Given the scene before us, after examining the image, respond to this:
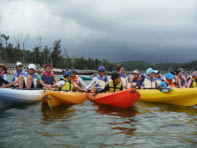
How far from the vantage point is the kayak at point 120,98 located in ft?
24.7

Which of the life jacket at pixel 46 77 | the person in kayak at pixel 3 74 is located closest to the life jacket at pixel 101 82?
the life jacket at pixel 46 77

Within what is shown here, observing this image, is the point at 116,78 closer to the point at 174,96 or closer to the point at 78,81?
the point at 174,96

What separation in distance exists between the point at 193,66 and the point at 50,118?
13881 cm

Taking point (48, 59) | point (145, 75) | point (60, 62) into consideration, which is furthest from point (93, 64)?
point (145, 75)

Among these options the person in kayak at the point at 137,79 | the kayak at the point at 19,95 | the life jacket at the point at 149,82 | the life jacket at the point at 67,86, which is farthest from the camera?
the life jacket at the point at 149,82

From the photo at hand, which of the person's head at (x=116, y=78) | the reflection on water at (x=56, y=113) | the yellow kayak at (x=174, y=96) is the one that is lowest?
the reflection on water at (x=56, y=113)

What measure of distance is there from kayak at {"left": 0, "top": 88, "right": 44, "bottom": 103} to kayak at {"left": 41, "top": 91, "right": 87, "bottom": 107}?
407 millimetres

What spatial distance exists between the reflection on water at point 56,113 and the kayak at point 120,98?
4.47ft

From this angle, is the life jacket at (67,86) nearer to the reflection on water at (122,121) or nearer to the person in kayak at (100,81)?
the person in kayak at (100,81)

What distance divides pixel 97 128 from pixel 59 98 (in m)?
2.75

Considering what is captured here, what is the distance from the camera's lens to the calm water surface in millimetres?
4711

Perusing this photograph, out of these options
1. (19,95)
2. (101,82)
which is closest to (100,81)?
(101,82)

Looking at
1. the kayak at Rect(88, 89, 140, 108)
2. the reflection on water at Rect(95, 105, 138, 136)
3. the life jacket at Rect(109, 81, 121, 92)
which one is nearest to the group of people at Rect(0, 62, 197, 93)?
the life jacket at Rect(109, 81, 121, 92)

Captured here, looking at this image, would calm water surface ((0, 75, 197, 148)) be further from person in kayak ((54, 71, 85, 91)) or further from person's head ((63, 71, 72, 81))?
person's head ((63, 71, 72, 81))
